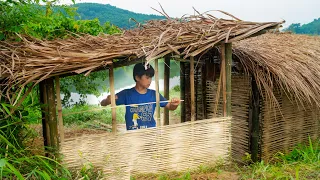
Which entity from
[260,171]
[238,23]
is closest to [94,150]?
[260,171]

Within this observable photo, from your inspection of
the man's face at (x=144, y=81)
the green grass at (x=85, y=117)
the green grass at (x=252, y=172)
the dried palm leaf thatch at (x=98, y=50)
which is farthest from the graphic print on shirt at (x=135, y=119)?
the green grass at (x=85, y=117)

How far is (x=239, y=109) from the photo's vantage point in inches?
264

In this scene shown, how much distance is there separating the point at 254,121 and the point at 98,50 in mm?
3391

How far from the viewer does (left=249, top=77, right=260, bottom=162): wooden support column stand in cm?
644

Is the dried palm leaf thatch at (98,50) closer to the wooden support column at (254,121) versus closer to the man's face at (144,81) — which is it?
the man's face at (144,81)

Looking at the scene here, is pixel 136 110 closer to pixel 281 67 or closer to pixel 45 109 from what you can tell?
pixel 45 109

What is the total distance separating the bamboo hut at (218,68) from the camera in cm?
412

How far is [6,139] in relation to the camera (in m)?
3.75

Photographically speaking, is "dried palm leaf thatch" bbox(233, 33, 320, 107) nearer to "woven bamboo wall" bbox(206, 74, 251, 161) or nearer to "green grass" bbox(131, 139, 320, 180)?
"woven bamboo wall" bbox(206, 74, 251, 161)

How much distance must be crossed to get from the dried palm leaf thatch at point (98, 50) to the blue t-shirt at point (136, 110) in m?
0.72

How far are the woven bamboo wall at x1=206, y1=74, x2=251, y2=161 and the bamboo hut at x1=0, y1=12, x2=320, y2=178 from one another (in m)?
0.02

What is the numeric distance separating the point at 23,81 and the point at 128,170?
5.41 ft

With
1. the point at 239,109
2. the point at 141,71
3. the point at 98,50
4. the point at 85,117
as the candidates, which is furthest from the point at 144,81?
the point at 85,117

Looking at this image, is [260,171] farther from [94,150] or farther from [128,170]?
[94,150]
